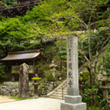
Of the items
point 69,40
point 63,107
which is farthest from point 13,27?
point 63,107

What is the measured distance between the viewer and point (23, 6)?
28672 millimetres

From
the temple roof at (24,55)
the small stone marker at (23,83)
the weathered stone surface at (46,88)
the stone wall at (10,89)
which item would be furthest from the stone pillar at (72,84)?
the stone wall at (10,89)

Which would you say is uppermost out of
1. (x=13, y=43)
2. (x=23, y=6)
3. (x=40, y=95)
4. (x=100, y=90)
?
(x=23, y=6)

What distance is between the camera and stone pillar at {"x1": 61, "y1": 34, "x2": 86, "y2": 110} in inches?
307

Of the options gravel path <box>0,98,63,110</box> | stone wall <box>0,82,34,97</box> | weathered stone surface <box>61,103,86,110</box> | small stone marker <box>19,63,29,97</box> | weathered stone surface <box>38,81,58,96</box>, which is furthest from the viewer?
stone wall <box>0,82,34,97</box>

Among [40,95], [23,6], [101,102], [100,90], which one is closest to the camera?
[101,102]

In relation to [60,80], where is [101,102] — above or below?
below

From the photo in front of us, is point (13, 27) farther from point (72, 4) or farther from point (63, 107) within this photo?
point (63, 107)

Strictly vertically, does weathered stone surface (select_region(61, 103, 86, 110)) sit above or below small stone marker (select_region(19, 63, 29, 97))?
below

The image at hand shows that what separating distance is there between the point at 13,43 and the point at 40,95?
7.89 metres

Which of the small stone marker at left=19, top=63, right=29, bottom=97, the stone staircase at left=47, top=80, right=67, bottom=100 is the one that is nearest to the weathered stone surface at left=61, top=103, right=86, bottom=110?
the stone staircase at left=47, top=80, right=67, bottom=100

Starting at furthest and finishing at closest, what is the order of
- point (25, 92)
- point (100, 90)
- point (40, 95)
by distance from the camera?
point (40, 95) → point (25, 92) → point (100, 90)

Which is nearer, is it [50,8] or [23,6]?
[50,8]

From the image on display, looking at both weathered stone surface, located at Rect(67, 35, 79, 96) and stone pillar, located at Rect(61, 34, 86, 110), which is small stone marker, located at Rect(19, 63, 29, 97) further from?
weathered stone surface, located at Rect(67, 35, 79, 96)
